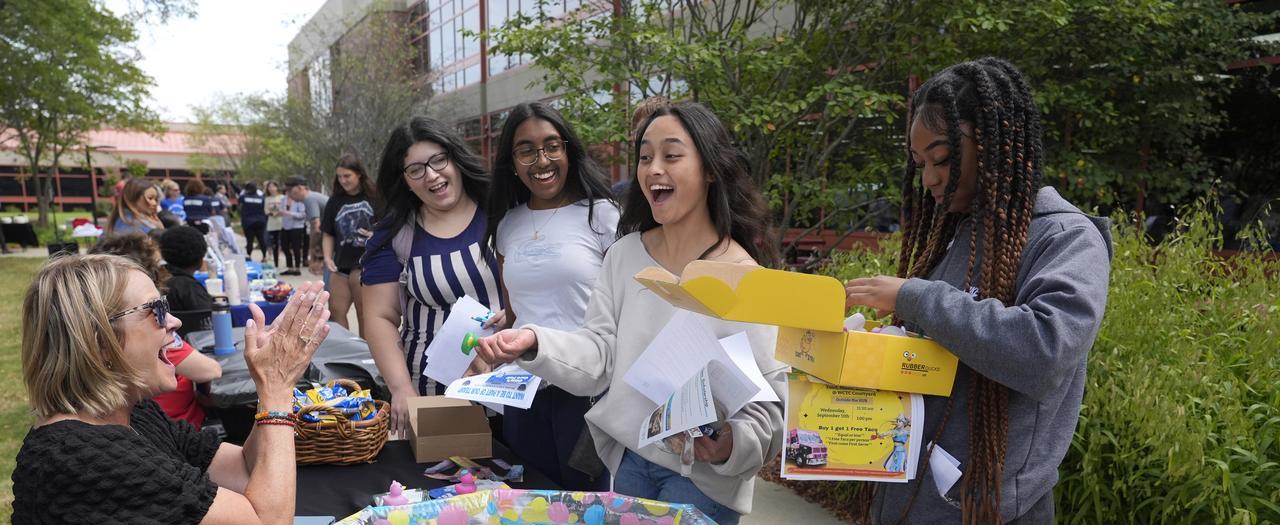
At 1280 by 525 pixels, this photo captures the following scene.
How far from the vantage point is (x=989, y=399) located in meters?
1.33

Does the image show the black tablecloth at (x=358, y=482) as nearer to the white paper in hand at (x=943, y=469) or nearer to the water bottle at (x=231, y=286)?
the white paper in hand at (x=943, y=469)

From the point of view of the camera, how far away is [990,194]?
1.34 m

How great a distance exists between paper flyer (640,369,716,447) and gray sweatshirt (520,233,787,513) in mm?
135

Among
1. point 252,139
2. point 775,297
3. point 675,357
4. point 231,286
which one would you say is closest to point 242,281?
point 231,286

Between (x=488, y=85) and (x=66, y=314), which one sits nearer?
(x=66, y=314)

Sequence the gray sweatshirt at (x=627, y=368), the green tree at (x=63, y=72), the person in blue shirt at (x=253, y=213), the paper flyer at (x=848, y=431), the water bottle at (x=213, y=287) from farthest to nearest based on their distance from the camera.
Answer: the green tree at (x=63, y=72)
the person in blue shirt at (x=253, y=213)
the water bottle at (x=213, y=287)
the gray sweatshirt at (x=627, y=368)
the paper flyer at (x=848, y=431)

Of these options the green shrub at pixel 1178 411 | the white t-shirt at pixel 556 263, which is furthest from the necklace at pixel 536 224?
the green shrub at pixel 1178 411

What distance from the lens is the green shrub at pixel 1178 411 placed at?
7.50ft

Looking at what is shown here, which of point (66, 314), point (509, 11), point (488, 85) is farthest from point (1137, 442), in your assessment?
point (488, 85)

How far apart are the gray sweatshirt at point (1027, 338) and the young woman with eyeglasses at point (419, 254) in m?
1.65

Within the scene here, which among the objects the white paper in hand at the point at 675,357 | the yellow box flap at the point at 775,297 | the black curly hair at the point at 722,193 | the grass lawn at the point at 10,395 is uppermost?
the black curly hair at the point at 722,193

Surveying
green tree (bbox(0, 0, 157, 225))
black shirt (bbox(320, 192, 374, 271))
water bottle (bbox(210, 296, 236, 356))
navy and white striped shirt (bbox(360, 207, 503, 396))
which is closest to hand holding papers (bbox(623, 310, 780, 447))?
navy and white striped shirt (bbox(360, 207, 503, 396))

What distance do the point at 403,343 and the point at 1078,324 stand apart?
2212 millimetres

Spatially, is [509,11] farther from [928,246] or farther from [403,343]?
[928,246]
